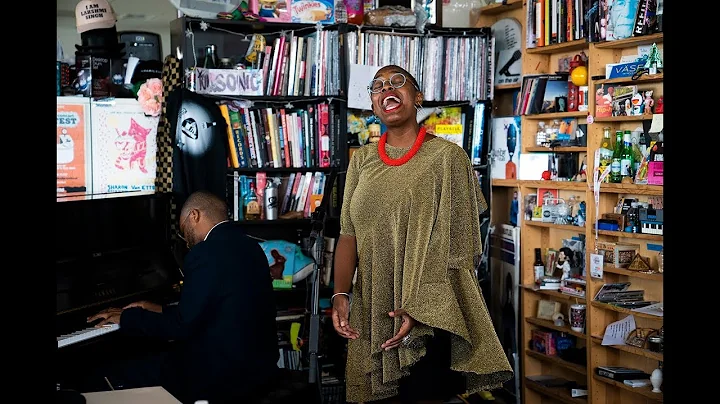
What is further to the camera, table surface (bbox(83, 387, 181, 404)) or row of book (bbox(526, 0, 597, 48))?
row of book (bbox(526, 0, 597, 48))

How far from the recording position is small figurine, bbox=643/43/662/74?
4.01 m

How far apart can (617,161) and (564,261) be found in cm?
73

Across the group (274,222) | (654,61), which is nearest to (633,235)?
(654,61)

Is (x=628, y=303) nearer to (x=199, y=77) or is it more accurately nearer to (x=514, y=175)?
(x=514, y=175)

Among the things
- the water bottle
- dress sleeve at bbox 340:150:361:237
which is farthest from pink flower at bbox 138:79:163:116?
dress sleeve at bbox 340:150:361:237

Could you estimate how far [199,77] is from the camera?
4.50m

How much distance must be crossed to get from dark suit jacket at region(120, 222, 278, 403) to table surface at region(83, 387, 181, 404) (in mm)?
1263

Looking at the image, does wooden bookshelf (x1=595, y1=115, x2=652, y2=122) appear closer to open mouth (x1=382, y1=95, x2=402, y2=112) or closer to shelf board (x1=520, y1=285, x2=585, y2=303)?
shelf board (x1=520, y1=285, x2=585, y2=303)

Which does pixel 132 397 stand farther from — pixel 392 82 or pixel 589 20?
pixel 589 20

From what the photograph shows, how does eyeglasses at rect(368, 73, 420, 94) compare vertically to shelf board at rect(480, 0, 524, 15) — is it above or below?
below
